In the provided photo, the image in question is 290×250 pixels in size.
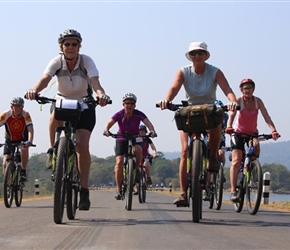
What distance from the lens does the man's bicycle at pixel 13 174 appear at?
13541mm

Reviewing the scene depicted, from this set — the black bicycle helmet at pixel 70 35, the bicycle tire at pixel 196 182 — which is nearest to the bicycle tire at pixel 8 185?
the black bicycle helmet at pixel 70 35

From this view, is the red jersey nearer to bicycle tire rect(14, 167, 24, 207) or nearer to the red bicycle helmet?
bicycle tire rect(14, 167, 24, 207)

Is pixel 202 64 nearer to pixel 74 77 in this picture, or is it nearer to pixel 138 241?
pixel 74 77

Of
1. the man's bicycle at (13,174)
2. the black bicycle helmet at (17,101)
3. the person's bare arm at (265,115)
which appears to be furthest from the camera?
the black bicycle helmet at (17,101)

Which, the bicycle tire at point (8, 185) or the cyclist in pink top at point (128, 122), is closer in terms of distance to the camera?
the bicycle tire at point (8, 185)

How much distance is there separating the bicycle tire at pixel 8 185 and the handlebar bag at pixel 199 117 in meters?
5.53

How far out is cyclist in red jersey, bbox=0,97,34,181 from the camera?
13.7 metres

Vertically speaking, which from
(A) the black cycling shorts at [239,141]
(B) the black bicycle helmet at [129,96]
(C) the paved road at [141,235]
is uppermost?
(B) the black bicycle helmet at [129,96]

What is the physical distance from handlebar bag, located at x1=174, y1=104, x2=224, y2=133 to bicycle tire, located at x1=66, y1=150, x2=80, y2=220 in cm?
135

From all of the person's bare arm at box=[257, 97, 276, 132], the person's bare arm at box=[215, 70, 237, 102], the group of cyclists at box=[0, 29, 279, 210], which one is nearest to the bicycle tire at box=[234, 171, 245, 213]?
the group of cyclists at box=[0, 29, 279, 210]

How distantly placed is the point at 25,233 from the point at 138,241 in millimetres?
1303

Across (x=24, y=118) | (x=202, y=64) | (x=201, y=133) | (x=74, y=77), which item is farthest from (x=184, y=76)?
(x=24, y=118)

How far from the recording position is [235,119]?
1223 centimetres

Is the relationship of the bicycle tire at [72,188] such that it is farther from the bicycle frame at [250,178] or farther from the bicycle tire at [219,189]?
the bicycle tire at [219,189]
